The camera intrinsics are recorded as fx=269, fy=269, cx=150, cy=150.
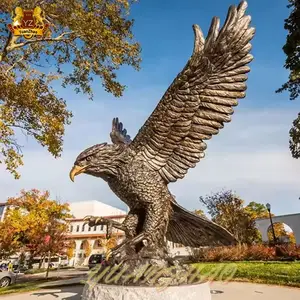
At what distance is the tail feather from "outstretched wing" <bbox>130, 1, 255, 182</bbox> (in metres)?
0.65

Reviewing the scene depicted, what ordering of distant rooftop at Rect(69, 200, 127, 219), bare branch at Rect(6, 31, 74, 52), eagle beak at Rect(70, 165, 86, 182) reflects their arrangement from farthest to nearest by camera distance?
1. distant rooftop at Rect(69, 200, 127, 219)
2. bare branch at Rect(6, 31, 74, 52)
3. eagle beak at Rect(70, 165, 86, 182)

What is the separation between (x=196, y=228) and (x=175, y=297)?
51.8 inches

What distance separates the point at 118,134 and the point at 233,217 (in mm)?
23162

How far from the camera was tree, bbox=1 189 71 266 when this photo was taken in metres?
19.4

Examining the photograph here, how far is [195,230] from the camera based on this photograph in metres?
4.39

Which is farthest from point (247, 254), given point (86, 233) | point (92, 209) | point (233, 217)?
point (92, 209)

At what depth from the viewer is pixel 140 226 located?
4.22 m

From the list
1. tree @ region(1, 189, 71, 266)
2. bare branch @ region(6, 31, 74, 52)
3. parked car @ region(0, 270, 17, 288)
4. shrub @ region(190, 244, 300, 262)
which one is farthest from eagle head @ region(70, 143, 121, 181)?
tree @ region(1, 189, 71, 266)

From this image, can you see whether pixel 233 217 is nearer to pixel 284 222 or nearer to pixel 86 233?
pixel 284 222

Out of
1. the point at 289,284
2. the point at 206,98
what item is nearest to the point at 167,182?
the point at 206,98

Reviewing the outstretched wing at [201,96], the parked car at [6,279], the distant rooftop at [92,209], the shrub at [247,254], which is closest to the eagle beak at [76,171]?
the outstretched wing at [201,96]

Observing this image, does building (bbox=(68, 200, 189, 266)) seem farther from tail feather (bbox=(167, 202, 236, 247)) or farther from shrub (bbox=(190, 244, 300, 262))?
tail feather (bbox=(167, 202, 236, 247))

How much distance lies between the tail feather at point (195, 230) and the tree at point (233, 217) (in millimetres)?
21823

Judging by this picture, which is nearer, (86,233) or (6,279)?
(6,279)
